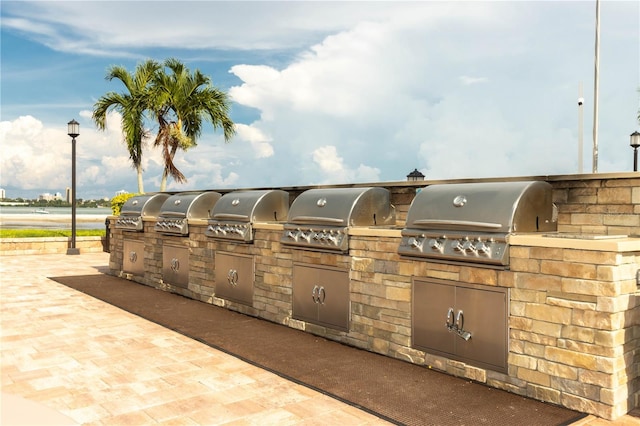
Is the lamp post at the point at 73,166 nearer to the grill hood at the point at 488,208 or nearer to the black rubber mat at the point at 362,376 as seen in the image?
the black rubber mat at the point at 362,376

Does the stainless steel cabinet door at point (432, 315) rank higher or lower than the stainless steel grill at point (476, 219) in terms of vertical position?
lower

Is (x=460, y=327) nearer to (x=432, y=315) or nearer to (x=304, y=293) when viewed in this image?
(x=432, y=315)

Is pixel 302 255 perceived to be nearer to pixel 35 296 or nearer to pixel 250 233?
pixel 250 233

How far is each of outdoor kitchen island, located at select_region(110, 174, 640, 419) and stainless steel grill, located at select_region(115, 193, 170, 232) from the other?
5.20 metres

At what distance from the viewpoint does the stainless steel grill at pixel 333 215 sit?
6.27m

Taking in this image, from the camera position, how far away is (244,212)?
796 centimetres

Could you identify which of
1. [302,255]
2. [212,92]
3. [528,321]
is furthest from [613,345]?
[212,92]

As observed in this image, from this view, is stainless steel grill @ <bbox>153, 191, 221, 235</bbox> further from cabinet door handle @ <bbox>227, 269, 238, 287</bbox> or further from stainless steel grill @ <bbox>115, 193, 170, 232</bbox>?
cabinet door handle @ <bbox>227, 269, 238, 287</bbox>

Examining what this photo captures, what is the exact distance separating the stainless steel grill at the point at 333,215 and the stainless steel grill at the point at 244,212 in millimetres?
1016

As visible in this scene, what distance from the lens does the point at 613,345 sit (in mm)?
4086

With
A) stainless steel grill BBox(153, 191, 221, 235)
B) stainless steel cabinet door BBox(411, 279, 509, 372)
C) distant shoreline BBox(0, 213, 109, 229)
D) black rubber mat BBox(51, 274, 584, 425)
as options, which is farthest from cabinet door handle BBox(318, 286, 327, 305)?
distant shoreline BBox(0, 213, 109, 229)

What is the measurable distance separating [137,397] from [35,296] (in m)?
5.86

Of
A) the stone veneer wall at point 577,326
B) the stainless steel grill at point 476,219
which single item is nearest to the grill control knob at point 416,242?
the stainless steel grill at point 476,219

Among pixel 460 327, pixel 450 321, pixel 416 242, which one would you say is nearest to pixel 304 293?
pixel 416 242
